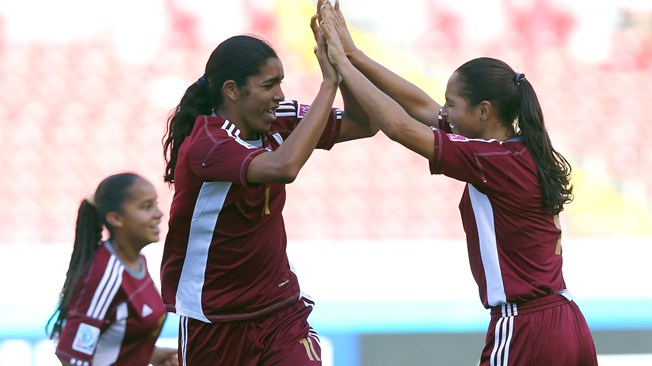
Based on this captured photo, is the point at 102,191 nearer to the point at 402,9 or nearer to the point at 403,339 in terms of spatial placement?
the point at 403,339

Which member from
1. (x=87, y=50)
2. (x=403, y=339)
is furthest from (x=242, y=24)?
(x=403, y=339)

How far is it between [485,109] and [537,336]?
2.67 ft

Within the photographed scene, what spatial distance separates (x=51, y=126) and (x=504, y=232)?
21.6ft

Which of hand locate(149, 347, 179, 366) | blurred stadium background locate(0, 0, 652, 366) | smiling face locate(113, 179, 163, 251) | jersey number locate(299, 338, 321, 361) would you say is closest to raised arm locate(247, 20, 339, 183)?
smiling face locate(113, 179, 163, 251)

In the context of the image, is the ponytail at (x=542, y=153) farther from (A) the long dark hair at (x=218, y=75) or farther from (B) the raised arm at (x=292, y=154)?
(A) the long dark hair at (x=218, y=75)

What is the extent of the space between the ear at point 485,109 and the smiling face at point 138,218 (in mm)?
1188

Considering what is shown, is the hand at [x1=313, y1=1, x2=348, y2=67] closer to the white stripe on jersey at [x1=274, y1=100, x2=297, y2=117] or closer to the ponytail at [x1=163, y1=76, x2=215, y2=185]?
the white stripe on jersey at [x1=274, y1=100, x2=297, y2=117]

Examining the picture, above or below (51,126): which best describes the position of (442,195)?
below

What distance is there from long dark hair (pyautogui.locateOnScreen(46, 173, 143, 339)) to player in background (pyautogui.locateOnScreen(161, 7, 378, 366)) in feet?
1.02

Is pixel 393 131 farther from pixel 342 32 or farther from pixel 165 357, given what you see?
pixel 165 357

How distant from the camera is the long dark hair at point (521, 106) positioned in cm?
345

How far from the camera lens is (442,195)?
8828mm

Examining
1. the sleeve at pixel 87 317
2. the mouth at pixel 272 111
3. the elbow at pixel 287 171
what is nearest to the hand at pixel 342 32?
the mouth at pixel 272 111

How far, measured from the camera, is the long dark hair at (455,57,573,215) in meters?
3.45
